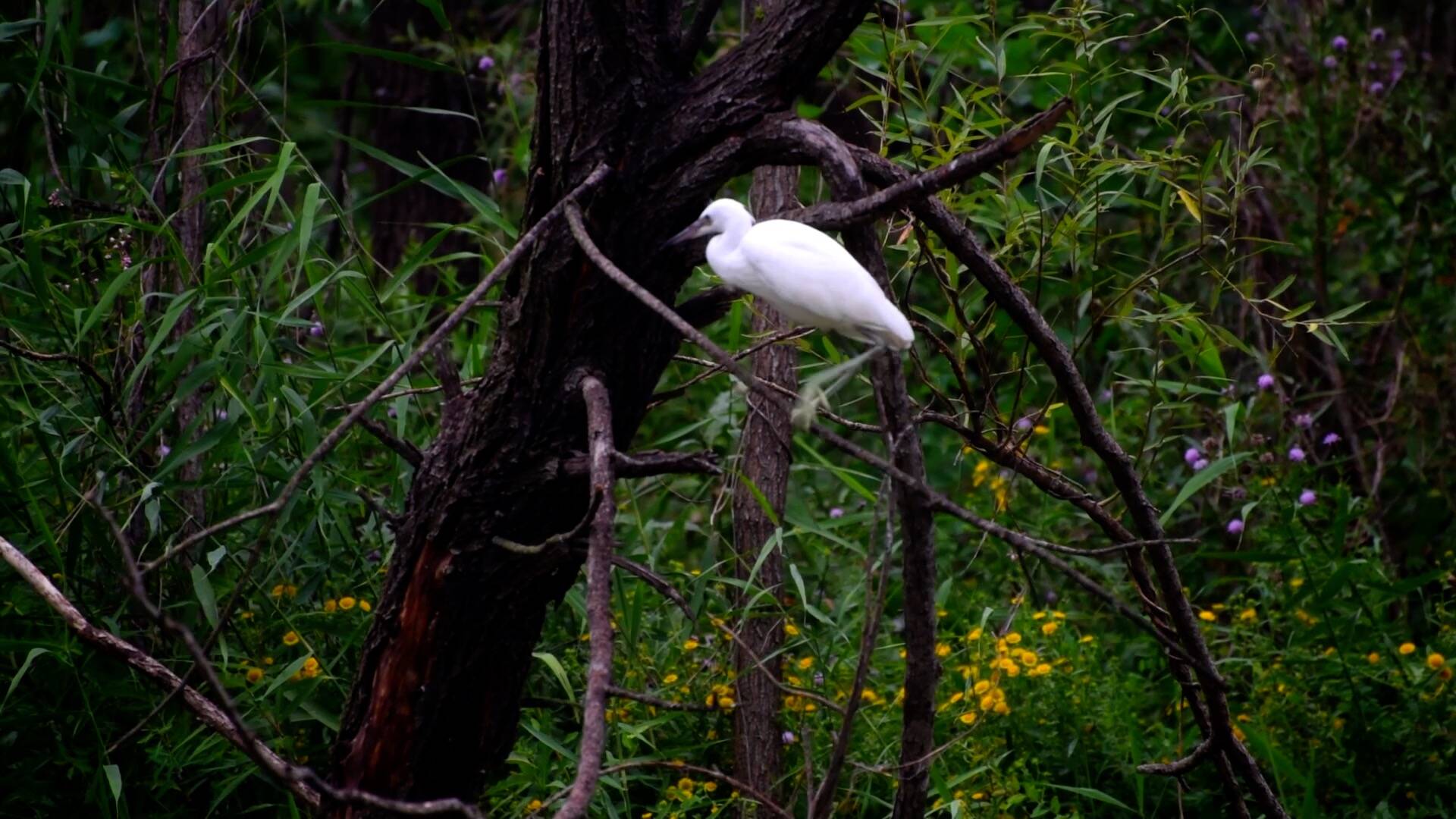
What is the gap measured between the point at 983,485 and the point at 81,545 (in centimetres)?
232

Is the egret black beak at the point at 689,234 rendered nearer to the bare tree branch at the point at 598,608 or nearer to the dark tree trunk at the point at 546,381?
the dark tree trunk at the point at 546,381

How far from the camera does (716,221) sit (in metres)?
1.88

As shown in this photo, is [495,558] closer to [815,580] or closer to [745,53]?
[745,53]

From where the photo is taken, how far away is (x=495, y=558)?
1902 millimetres

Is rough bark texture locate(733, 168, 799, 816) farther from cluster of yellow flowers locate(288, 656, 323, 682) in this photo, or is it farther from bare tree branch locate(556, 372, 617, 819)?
bare tree branch locate(556, 372, 617, 819)

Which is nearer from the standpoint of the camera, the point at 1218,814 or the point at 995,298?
the point at 995,298

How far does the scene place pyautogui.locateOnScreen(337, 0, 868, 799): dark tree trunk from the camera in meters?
1.80

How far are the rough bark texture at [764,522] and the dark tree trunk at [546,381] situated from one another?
75 centimetres

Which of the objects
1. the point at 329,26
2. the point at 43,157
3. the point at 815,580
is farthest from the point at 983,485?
the point at 329,26

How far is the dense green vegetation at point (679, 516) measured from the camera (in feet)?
7.86

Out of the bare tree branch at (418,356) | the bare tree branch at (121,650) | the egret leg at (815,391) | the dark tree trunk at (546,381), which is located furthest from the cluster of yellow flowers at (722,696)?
the bare tree branch at (418,356)

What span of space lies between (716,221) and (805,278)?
183 millimetres

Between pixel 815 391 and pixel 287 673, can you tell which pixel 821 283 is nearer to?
pixel 815 391

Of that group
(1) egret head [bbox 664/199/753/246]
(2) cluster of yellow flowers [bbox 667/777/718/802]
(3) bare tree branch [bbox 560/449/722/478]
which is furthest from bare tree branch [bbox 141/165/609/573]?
(2) cluster of yellow flowers [bbox 667/777/718/802]
